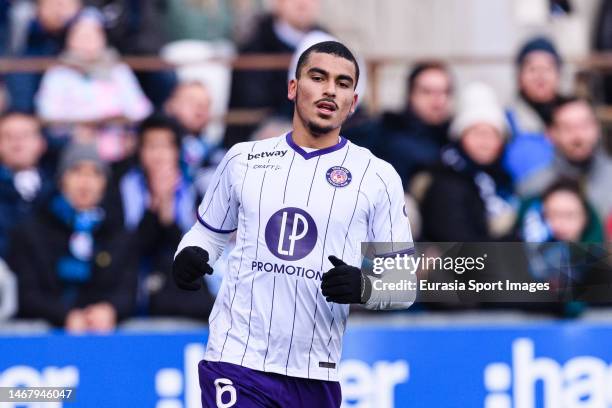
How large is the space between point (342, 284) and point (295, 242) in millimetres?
302

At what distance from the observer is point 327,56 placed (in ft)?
20.1

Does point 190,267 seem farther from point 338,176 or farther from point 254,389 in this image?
point 338,176

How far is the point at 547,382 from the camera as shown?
8.80 metres

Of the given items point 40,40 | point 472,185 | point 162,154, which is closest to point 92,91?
point 40,40

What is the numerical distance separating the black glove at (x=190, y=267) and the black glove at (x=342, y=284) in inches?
21.2

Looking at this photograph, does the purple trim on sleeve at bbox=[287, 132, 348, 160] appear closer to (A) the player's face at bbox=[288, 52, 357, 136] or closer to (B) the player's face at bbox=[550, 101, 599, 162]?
(A) the player's face at bbox=[288, 52, 357, 136]

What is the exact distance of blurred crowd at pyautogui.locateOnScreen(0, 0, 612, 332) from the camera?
31.3 feet

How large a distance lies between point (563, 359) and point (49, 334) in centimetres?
290

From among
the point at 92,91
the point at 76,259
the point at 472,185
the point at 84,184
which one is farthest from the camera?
the point at 92,91

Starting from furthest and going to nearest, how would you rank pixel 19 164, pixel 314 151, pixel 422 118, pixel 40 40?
pixel 40 40
pixel 422 118
pixel 19 164
pixel 314 151

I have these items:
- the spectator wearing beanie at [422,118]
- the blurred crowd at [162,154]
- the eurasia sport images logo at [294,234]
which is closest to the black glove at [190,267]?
the eurasia sport images logo at [294,234]

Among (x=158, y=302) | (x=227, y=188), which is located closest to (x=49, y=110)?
(x=158, y=302)

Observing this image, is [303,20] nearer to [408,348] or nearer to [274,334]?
[408,348]

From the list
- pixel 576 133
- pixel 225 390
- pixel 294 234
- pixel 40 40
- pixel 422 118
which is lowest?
pixel 225 390
